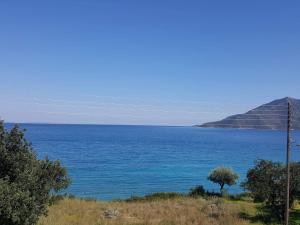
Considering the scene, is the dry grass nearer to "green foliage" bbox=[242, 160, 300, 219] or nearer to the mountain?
"green foliage" bbox=[242, 160, 300, 219]

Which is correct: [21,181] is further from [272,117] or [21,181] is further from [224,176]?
[224,176]

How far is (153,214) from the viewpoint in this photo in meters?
31.5

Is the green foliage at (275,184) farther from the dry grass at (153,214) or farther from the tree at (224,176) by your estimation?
the tree at (224,176)

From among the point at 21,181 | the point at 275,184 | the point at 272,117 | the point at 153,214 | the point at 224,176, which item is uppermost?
the point at 272,117

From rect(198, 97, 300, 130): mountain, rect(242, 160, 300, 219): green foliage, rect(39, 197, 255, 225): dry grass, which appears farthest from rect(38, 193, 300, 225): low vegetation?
rect(198, 97, 300, 130): mountain

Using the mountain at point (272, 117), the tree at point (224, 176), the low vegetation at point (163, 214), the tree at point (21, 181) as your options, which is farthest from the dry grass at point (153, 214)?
the tree at point (224, 176)

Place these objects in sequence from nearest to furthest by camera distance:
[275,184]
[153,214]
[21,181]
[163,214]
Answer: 1. [21,181]
2. [275,184]
3. [153,214]
4. [163,214]

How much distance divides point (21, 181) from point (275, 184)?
21016 millimetres

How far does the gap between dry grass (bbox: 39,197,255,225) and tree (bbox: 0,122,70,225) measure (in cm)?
666

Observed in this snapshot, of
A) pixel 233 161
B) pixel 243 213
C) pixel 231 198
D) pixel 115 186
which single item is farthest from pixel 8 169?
pixel 233 161

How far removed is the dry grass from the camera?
91.4 ft

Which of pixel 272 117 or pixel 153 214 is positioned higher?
pixel 272 117

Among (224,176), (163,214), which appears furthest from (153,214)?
(224,176)

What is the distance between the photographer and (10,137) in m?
18.7
